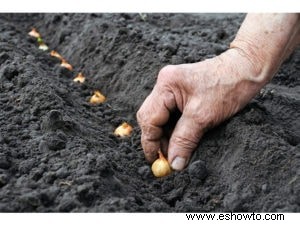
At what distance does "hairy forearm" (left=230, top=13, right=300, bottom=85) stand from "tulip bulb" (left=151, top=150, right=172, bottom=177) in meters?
0.60

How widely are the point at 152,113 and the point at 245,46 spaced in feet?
1.82

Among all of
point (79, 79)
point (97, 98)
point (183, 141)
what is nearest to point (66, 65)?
point (79, 79)

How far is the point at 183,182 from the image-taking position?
248 centimetres

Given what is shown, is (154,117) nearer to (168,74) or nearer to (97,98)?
(168,74)

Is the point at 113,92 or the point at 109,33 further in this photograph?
the point at 109,33

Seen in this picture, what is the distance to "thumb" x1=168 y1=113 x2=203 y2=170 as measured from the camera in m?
2.54

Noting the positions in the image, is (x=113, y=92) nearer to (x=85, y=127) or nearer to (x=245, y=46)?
(x=85, y=127)

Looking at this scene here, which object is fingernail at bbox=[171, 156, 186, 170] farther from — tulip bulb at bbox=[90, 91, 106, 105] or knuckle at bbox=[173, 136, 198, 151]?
tulip bulb at bbox=[90, 91, 106, 105]

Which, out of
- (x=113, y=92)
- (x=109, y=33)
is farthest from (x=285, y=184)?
(x=109, y=33)

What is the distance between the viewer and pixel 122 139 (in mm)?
2969

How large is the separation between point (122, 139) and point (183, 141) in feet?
1.69

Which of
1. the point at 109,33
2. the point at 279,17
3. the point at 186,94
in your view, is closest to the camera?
the point at 279,17

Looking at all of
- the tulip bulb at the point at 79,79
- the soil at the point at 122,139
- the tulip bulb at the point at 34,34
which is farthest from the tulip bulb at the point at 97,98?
the tulip bulb at the point at 34,34

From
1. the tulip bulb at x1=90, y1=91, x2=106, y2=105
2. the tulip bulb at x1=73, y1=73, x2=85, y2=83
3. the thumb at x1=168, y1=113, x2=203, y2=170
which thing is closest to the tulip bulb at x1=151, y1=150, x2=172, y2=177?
the thumb at x1=168, y1=113, x2=203, y2=170
